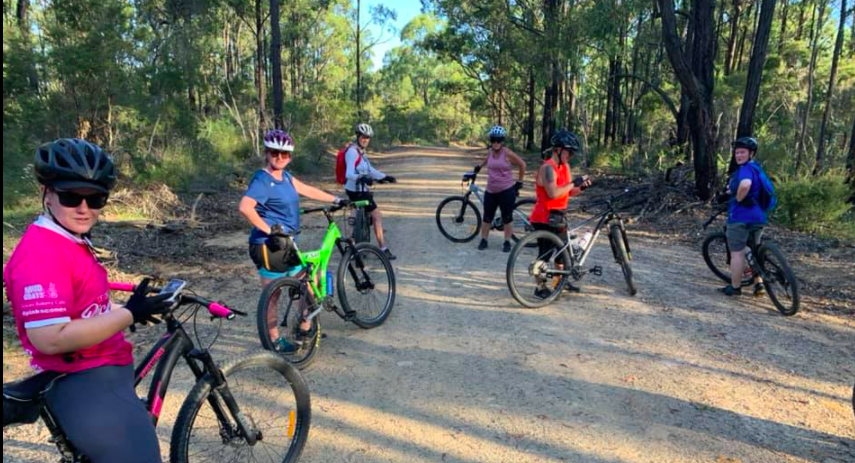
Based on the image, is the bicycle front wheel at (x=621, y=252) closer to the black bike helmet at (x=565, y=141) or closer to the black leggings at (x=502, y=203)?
the black bike helmet at (x=565, y=141)

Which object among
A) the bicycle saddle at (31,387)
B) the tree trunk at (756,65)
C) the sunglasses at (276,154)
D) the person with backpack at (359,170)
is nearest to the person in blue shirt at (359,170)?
the person with backpack at (359,170)

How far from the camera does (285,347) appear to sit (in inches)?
166

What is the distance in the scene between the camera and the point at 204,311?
552cm

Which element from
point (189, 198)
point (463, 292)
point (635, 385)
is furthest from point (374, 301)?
point (189, 198)

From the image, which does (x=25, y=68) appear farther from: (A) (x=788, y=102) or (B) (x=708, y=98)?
(A) (x=788, y=102)

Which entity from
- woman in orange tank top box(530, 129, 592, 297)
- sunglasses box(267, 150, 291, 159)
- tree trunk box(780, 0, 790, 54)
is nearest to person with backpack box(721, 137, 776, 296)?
woman in orange tank top box(530, 129, 592, 297)

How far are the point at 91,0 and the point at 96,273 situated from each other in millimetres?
13216

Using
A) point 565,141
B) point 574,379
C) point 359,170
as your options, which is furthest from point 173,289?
point 359,170

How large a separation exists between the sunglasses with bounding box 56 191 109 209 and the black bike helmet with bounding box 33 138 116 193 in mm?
24

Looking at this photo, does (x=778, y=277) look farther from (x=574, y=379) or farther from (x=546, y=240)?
(x=574, y=379)

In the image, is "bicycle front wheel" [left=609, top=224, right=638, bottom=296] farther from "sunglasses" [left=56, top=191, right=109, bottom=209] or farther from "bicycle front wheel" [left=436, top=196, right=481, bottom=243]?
"sunglasses" [left=56, top=191, right=109, bottom=209]

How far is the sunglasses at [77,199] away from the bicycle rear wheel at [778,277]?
237 inches

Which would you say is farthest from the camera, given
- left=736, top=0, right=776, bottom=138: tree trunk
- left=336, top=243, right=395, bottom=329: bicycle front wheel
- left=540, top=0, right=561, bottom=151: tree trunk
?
left=540, top=0, right=561, bottom=151: tree trunk

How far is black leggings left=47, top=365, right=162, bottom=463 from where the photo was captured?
75.7 inches
